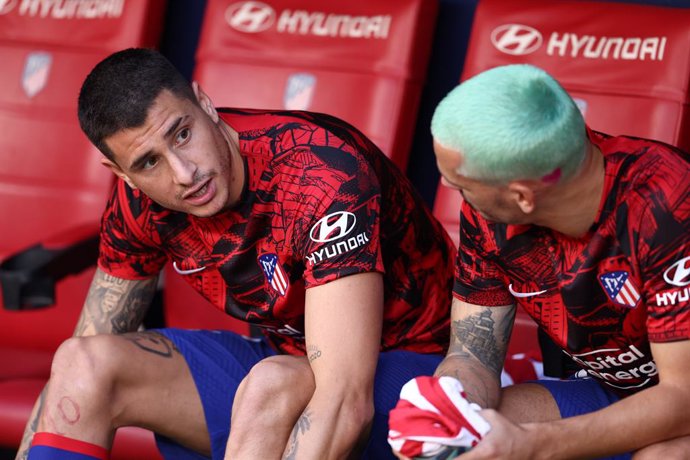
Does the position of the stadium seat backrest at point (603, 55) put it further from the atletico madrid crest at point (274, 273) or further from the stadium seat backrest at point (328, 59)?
the atletico madrid crest at point (274, 273)

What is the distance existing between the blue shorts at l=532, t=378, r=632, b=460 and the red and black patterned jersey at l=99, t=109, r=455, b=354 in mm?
249

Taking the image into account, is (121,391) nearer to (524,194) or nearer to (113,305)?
(113,305)

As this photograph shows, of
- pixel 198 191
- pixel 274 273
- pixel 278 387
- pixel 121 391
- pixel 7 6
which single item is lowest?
pixel 121 391

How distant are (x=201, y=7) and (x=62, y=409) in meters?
1.32

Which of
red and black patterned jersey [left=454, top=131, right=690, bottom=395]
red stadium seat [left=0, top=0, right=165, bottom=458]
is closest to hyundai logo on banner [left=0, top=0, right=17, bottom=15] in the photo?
red stadium seat [left=0, top=0, right=165, bottom=458]

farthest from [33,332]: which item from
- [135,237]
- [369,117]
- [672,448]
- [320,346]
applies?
[672,448]

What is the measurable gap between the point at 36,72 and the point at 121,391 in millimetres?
1017

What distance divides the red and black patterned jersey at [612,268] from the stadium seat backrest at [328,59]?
0.71m

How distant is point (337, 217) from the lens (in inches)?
56.6

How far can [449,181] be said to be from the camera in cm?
128

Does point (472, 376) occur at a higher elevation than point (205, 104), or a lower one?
lower

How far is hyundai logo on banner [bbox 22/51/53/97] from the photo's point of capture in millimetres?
2307

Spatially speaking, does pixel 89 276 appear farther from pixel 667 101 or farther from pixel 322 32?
pixel 667 101

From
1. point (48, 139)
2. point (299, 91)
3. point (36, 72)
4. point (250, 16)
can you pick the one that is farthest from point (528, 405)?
point (36, 72)
